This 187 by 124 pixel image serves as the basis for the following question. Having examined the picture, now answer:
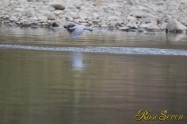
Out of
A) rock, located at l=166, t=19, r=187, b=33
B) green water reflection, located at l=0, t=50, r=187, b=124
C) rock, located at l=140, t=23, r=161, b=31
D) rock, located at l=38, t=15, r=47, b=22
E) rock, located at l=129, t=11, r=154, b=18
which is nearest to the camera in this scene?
green water reflection, located at l=0, t=50, r=187, b=124

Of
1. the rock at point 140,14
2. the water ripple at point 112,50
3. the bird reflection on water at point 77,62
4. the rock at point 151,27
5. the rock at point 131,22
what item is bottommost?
the rock at point 151,27

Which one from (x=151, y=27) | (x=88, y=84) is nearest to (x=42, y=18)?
(x=151, y=27)

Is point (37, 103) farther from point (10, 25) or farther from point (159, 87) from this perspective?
point (10, 25)

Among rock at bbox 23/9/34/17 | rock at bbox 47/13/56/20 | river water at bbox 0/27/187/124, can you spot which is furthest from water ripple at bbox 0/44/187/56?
rock at bbox 23/9/34/17

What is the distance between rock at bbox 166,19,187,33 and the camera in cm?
4146

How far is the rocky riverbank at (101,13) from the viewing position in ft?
142

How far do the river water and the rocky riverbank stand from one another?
18.2 metres

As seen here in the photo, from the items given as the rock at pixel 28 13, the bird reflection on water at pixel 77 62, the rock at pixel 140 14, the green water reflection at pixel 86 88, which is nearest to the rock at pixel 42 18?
the rock at pixel 28 13

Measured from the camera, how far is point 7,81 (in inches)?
603

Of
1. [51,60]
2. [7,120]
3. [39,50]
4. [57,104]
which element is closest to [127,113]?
[57,104]

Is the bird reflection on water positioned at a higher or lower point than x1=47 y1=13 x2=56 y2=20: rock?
higher

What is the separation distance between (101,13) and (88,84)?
31.1m

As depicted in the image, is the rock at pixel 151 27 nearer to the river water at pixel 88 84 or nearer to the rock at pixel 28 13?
the rock at pixel 28 13

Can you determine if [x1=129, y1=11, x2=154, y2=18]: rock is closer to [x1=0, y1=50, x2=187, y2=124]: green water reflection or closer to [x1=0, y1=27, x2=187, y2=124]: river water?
[x1=0, y1=27, x2=187, y2=124]: river water
